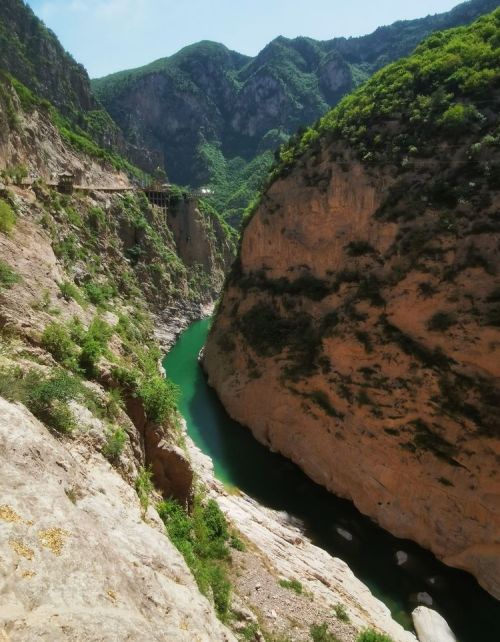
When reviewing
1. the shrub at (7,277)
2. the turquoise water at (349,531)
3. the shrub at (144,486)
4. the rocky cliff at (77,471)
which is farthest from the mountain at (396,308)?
the shrub at (7,277)

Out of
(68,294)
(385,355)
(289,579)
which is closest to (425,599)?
(289,579)

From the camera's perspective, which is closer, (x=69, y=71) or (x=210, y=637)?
(x=210, y=637)

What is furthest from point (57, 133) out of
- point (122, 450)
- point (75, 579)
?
point (75, 579)

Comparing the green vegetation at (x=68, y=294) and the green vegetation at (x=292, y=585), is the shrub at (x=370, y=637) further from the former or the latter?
the green vegetation at (x=68, y=294)

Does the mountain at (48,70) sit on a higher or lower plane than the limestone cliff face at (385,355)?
higher

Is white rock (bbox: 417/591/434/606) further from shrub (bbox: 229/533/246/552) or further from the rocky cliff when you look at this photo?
the rocky cliff

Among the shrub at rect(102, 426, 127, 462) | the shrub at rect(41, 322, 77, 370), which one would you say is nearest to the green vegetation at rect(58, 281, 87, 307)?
the shrub at rect(41, 322, 77, 370)

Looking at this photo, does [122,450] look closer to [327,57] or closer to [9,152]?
[9,152]
